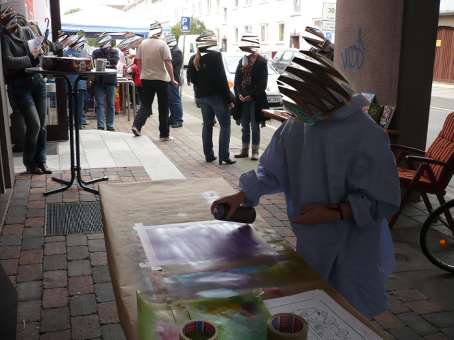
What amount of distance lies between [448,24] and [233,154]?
23.3 m

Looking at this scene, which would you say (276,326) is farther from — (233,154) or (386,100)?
(233,154)

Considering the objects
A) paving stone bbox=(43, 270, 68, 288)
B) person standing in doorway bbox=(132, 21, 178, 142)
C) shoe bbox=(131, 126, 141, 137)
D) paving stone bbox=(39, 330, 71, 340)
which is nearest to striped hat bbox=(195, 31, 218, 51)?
person standing in doorway bbox=(132, 21, 178, 142)

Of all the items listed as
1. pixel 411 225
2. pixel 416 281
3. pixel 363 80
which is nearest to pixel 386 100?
pixel 363 80

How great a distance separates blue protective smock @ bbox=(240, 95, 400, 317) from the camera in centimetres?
164

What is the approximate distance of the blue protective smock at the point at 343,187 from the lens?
64.7 inches

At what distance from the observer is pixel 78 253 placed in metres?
4.13

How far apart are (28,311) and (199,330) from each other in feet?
8.16

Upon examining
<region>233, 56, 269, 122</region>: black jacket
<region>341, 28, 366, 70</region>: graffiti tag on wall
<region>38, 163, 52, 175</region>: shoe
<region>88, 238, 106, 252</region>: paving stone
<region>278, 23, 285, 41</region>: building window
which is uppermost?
<region>278, 23, 285, 41</region>: building window

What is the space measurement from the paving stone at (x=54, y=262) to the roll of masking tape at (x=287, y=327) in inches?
120

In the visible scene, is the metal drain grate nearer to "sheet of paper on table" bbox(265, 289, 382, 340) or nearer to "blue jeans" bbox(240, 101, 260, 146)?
"blue jeans" bbox(240, 101, 260, 146)

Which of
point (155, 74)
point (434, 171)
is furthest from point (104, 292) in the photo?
point (155, 74)

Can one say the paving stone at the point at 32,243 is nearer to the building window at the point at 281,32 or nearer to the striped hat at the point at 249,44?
the striped hat at the point at 249,44

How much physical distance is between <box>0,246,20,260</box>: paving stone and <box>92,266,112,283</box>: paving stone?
2.22ft

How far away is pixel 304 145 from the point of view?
175cm
